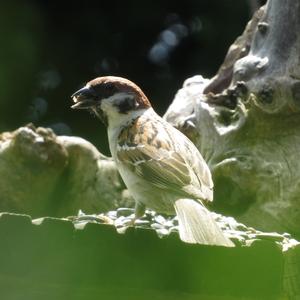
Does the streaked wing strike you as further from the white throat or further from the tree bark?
the tree bark

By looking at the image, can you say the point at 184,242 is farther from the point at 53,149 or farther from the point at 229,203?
the point at 53,149

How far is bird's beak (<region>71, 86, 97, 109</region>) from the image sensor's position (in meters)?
2.59

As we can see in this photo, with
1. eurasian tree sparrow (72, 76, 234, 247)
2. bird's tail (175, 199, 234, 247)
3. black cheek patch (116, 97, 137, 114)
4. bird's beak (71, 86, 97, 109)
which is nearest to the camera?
bird's tail (175, 199, 234, 247)

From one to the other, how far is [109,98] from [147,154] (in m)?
0.22

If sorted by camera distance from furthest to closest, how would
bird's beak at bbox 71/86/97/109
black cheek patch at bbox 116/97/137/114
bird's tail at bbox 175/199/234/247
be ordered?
black cheek patch at bbox 116/97/137/114 → bird's beak at bbox 71/86/97/109 → bird's tail at bbox 175/199/234/247

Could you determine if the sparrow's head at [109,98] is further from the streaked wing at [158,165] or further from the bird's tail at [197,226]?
the bird's tail at [197,226]

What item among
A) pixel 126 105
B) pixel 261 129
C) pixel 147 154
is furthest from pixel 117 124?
pixel 261 129

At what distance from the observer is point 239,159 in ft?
9.18

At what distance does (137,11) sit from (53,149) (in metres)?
1.57

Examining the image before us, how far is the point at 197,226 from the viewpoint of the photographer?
1964 millimetres

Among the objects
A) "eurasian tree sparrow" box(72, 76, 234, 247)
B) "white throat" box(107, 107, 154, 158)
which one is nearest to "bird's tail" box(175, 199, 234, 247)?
"eurasian tree sparrow" box(72, 76, 234, 247)

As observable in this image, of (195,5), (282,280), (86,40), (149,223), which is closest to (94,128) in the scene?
(86,40)

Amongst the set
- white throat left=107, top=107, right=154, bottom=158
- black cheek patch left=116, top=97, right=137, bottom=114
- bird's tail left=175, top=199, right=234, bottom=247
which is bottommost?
bird's tail left=175, top=199, right=234, bottom=247

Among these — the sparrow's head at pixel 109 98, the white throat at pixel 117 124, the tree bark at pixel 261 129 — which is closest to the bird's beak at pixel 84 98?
the sparrow's head at pixel 109 98
